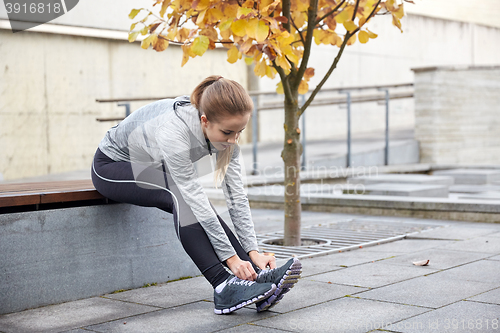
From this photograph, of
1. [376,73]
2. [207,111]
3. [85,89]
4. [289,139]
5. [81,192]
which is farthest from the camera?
[376,73]

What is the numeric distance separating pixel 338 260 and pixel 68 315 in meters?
1.96

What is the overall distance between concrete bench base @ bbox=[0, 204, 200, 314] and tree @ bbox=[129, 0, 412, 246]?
1.18m

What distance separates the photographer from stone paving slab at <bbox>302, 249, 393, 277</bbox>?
12.9 feet

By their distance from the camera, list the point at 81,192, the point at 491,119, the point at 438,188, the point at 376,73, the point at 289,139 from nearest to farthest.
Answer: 1. the point at 81,192
2. the point at 289,139
3. the point at 438,188
4. the point at 491,119
5. the point at 376,73

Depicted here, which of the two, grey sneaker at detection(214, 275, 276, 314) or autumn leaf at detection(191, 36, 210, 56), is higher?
autumn leaf at detection(191, 36, 210, 56)

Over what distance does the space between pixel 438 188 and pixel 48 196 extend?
5.50 m

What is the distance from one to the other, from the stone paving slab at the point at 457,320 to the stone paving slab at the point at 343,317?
81 millimetres

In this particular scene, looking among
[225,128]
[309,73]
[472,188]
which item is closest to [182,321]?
[225,128]

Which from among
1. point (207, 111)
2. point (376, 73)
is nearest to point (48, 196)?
point (207, 111)

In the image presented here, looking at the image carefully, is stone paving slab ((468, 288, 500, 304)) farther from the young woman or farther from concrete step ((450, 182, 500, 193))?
concrete step ((450, 182, 500, 193))

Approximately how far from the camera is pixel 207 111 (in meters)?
2.80

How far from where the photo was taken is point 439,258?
4.21m

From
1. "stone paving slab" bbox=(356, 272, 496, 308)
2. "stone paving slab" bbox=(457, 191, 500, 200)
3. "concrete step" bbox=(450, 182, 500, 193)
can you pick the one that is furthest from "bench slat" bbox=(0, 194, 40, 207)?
"concrete step" bbox=(450, 182, 500, 193)

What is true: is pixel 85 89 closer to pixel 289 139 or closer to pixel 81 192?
pixel 289 139
